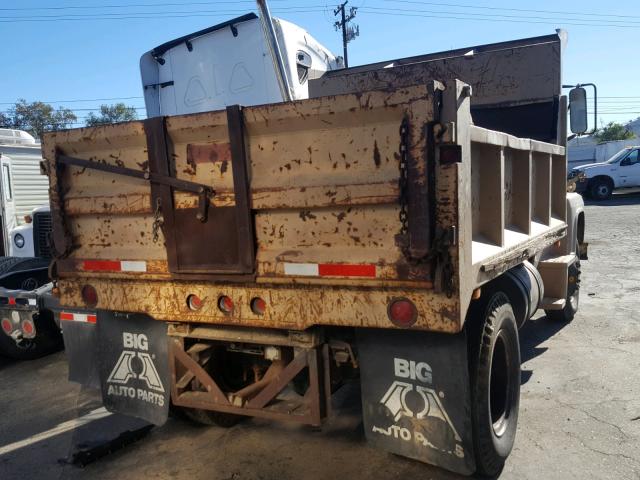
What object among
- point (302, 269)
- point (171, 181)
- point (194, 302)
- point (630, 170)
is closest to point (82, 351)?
point (194, 302)

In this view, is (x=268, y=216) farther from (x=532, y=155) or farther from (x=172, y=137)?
(x=532, y=155)

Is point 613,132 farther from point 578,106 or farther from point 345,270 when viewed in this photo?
point 345,270

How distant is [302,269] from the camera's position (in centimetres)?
291

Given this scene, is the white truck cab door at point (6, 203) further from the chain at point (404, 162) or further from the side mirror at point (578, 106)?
the side mirror at point (578, 106)

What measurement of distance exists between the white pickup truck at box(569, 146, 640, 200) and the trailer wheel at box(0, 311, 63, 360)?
19.9 m

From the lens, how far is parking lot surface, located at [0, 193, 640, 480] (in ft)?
11.6

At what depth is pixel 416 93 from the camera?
8.38ft

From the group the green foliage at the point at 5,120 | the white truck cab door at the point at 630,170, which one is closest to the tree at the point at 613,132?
the white truck cab door at the point at 630,170

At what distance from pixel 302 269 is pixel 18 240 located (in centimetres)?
639

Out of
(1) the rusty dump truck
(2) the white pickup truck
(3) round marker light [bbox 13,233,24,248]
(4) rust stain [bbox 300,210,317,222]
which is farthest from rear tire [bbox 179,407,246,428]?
(2) the white pickup truck

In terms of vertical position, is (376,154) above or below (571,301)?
above

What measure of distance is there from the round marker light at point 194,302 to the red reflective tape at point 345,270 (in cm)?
83

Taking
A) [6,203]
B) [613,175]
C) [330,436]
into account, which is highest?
[6,203]

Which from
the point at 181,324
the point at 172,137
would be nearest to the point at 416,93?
the point at 172,137
